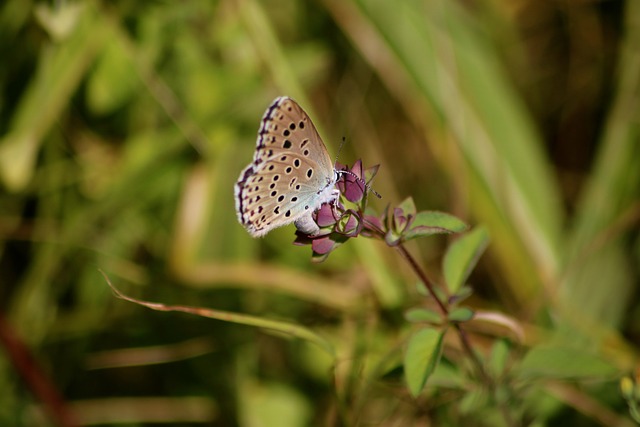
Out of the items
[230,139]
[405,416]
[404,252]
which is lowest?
[405,416]

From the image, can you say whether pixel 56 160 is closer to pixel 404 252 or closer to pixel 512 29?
pixel 404 252

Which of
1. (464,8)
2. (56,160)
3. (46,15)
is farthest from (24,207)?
(464,8)

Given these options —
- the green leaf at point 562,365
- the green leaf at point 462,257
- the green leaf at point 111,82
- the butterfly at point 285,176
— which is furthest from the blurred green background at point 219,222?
the butterfly at point 285,176

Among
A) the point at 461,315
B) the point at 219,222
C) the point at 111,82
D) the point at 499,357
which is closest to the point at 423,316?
the point at 461,315

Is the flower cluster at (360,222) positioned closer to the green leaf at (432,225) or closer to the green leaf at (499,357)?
the green leaf at (432,225)

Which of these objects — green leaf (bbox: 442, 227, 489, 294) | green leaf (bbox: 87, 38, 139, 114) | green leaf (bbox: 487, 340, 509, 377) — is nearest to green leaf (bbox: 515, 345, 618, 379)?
green leaf (bbox: 487, 340, 509, 377)

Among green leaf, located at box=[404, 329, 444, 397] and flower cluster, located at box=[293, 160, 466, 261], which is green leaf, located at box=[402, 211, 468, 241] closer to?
flower cluster, located at box=[293, 160, 466, 261]
